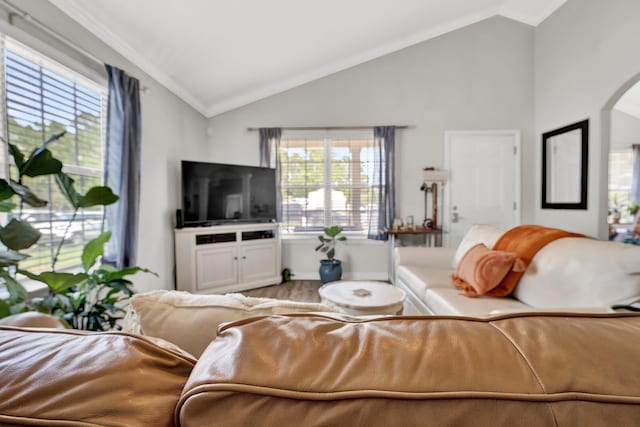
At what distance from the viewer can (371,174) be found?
425 centimetres

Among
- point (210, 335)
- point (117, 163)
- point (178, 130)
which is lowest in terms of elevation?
point (210, 335)

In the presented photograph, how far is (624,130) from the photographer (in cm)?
511

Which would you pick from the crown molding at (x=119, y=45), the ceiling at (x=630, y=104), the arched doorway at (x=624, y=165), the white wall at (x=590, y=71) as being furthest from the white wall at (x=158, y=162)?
the arched doorway at (x=624, y=165)

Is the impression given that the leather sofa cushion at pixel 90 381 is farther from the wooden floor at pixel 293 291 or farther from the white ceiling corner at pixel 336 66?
the white ceiling corner at pixel 336 66

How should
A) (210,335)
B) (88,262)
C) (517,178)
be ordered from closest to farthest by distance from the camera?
(210,335), (88,262), (517,178)

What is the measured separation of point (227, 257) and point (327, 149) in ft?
6.40

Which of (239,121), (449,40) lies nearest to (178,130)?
(239,121)

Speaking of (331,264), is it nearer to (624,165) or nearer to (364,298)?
(364,298)

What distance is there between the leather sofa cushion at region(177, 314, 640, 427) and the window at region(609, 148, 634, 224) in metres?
6.46

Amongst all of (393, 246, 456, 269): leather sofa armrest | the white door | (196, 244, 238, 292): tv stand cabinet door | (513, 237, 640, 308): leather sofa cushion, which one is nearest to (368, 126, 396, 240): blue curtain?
the white door

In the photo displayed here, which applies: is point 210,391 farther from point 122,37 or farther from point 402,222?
point 402,222

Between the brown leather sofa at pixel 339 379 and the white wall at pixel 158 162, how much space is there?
2.69m

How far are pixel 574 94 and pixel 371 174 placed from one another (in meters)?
2.35

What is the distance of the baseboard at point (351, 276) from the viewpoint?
170 inches
